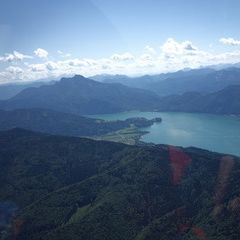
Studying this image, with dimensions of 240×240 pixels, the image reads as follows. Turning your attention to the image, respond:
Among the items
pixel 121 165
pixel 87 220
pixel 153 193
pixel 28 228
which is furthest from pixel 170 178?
pixel 28 228

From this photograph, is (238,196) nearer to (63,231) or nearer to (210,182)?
(210,182)

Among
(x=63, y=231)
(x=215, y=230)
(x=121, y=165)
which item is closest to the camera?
(x=215, y=230)

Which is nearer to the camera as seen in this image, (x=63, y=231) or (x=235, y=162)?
(x=63, y=231)

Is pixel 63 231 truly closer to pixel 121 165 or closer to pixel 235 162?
pixel 121 165

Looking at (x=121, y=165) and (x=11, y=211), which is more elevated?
(x=121, y=165)

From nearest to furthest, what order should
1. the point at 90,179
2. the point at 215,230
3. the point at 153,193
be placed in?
the point at 215,230 → the point at 153,193 → the point at 90,179

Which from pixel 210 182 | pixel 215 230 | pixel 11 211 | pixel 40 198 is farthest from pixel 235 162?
pixel 11 211
